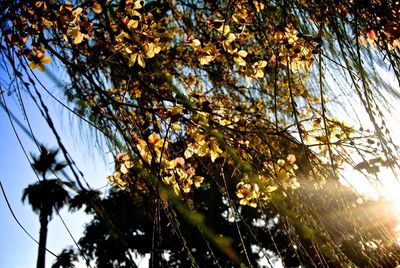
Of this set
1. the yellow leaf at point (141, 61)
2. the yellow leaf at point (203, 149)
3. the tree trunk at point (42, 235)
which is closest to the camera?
the yellow leaf at point (141, 61)

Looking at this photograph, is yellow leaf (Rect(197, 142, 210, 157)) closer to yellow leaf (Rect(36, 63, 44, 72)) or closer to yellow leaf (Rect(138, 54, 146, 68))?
yellow leaf (Rect(138, 54, 146, 68))

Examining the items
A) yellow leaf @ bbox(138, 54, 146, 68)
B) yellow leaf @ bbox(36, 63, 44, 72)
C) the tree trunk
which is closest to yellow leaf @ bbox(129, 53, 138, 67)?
yellow leaf @ bbox(138, 54, 146, 68)

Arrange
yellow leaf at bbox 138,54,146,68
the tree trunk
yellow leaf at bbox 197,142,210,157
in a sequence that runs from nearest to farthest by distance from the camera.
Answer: yellow leaf at bbox 138,54,146,68 → yellow leaf at bbox 197,142,210,157 → the tree trunk

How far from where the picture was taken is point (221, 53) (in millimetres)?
1191

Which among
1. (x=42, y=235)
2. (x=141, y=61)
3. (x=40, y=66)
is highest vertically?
(x=42, y=235)

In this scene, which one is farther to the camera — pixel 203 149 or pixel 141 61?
pixel 203 149

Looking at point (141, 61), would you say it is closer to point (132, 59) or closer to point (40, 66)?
point (132, 59)

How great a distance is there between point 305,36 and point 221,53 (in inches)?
14.0

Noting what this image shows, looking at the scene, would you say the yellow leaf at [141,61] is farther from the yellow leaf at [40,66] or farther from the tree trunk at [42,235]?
the tree trunk at [42,235]

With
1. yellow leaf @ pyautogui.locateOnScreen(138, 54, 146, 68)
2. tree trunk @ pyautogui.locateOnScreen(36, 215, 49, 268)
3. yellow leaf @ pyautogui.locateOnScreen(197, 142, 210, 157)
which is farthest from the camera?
tree trunk @ pyautogui.locateOnScreen(36, 215, 49, 268)

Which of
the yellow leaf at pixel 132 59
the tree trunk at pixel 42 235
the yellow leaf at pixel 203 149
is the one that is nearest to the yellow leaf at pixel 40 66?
the yellow leaf at pixel 132 59

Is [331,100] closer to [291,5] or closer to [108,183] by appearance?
[291,5]

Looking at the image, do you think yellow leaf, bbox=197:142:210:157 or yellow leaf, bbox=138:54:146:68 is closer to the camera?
yellow leaf, bbox=138:54:146:68

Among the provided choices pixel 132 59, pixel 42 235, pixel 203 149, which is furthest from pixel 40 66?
pixel 42 235
